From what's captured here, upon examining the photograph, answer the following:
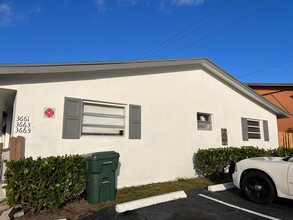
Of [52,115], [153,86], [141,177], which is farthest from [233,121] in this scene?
[52,115]

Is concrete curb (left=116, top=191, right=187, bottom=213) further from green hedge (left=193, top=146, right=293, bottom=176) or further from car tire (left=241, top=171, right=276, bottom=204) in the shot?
green hedge (left=193, top=146, right=293, bottom=176)

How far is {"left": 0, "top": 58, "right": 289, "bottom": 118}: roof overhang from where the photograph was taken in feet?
18.8

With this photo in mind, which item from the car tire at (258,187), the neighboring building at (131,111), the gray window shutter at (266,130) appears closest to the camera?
the car tire at (258,187)

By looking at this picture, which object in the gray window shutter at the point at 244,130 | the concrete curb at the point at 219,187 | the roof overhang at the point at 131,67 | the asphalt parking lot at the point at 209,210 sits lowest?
the asphalt parking lot at the point at 209,210

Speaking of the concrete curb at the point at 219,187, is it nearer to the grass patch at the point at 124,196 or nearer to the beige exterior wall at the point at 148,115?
the grass patch at the point at 124,196

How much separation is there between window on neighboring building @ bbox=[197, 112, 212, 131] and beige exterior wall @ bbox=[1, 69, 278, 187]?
176mm

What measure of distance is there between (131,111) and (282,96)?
1516 cm

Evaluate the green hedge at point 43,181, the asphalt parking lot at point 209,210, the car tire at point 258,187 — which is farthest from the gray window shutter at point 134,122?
the car tire at point 258,187

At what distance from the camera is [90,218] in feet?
15.8

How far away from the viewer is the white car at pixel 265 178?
5184 millimetres

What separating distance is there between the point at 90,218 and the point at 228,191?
4121mm

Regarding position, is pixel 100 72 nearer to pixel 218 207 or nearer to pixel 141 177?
pixel 141 177

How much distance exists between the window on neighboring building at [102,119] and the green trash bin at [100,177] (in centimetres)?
141

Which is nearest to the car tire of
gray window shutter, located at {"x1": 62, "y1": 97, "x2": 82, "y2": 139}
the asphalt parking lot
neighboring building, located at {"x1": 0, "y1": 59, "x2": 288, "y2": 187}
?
the asphalt parking lot
